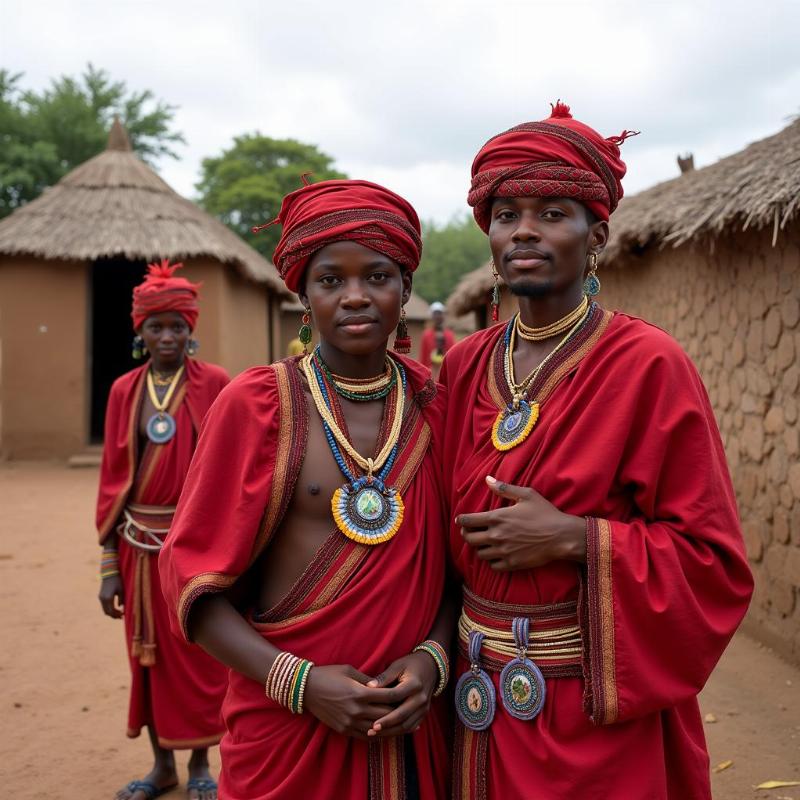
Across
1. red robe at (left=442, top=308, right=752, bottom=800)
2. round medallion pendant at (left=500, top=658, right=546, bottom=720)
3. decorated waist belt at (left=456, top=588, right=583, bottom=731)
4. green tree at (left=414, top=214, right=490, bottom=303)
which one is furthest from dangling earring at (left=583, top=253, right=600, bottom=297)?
green tree at (left=414, top=214, right=490, bottom=303)

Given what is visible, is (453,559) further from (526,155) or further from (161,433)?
(161,433)

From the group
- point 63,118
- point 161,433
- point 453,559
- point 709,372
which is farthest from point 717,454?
point 63,118

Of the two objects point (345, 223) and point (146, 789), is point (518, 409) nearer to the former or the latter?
point (345, 223)

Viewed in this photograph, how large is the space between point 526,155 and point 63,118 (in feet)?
79.8

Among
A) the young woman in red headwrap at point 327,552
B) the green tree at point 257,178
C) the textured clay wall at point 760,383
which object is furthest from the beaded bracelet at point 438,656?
the green tree at point 257,178

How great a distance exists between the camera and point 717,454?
194 centimetres

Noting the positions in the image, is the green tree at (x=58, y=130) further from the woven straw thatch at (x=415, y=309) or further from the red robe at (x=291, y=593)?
the red robe at (x=291, y=593)

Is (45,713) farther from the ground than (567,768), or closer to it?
closer to it

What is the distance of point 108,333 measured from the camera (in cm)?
1753

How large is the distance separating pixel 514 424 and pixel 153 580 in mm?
2387

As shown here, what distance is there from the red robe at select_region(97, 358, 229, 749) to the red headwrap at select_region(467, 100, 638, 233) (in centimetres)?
226

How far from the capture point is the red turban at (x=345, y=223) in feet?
6.97

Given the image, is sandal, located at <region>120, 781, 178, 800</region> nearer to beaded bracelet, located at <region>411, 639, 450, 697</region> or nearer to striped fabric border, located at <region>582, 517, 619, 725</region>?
beaded bracelet, located at <region>411, 639, 450, 697</region>

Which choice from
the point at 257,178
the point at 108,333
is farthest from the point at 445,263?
the point at 108,333
